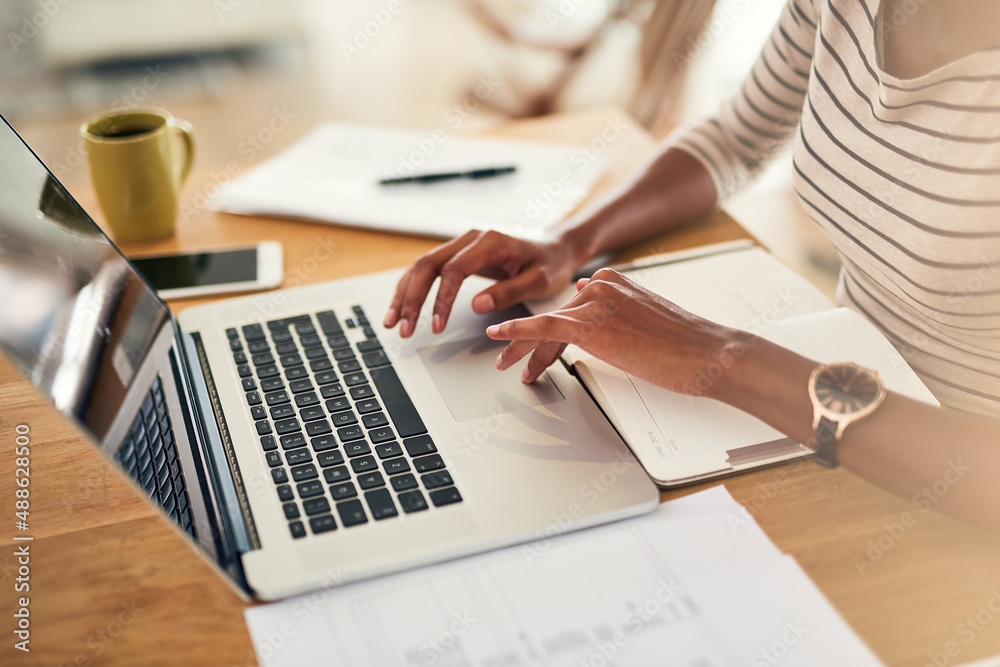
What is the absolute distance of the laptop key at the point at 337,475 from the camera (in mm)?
610

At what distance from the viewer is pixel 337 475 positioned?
2.01 ft

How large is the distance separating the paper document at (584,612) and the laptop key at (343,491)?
0.08 meters

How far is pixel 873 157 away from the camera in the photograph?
2.72 feet

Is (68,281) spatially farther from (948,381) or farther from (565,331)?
(948,381)

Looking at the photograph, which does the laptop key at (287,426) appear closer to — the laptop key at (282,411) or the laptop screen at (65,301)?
the laptop key at (282,411)

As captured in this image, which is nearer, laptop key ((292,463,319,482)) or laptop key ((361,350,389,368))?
laptop key ((292,463,319,482))

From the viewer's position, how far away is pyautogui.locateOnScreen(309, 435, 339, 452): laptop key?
25.4 inches

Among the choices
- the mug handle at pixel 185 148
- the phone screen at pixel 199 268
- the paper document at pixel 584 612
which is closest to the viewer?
the paper document at pixel 584 612

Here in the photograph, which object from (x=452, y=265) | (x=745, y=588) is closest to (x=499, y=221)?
(x=452, y=265)

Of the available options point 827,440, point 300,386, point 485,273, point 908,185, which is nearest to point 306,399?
point 300,386

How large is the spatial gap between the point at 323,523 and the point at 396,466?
74 mm

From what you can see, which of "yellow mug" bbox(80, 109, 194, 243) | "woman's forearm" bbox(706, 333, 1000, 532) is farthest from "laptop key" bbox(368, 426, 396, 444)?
"yellow mug" bbox(80, 109, 194, 243)

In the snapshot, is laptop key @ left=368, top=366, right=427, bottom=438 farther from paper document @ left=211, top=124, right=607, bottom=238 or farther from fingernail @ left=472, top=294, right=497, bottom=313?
paper document @ left=211, top=124, right=607, bottom=238

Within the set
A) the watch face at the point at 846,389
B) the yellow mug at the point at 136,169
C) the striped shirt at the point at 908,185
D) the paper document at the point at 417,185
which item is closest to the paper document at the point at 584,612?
the watch face at the point at 846,389
